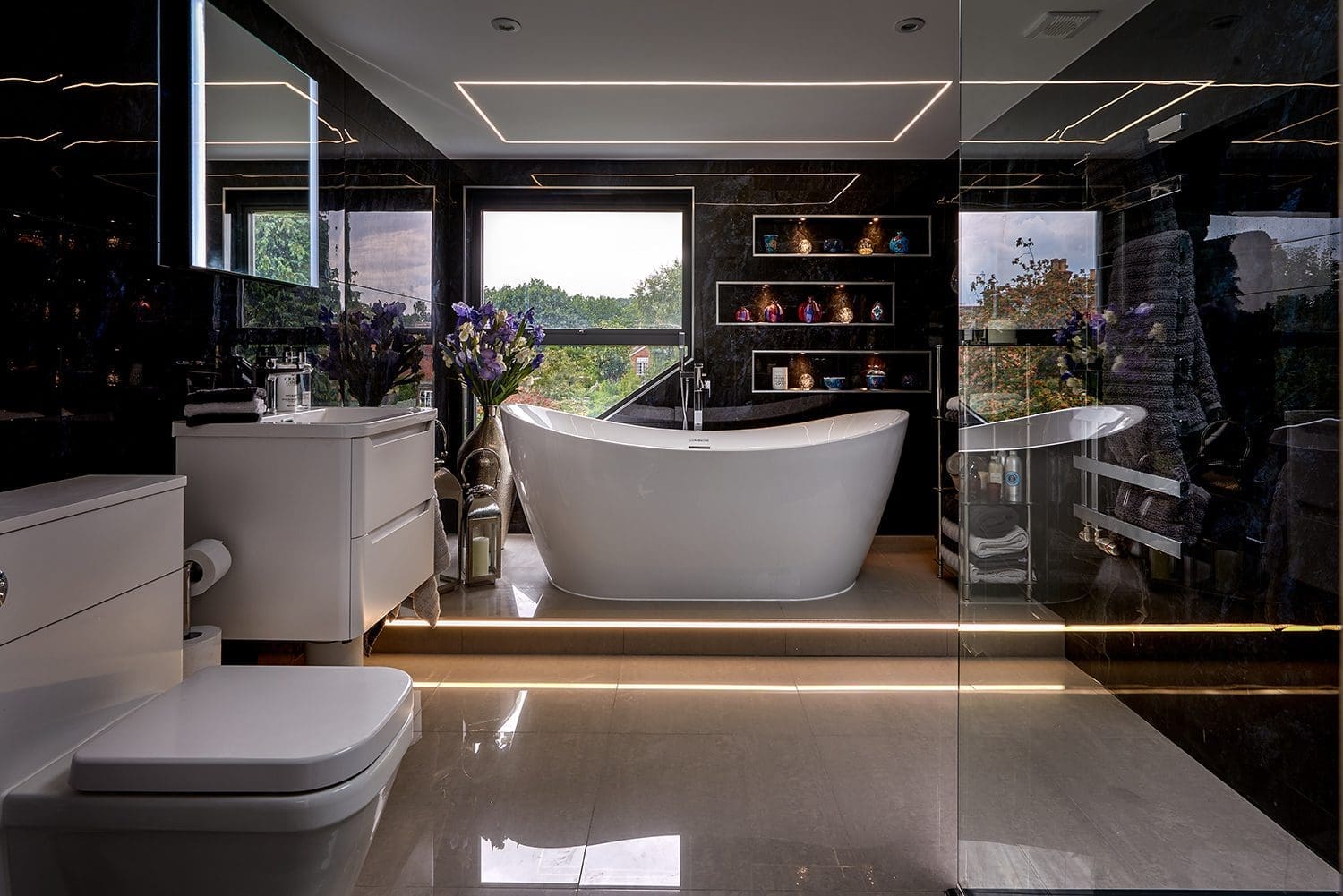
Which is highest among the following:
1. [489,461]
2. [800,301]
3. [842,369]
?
[800,301]

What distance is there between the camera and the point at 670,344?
4.98 metres

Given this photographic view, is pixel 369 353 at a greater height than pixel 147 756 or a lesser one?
greater

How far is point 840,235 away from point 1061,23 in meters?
3.60

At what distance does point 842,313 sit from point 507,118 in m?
2.10

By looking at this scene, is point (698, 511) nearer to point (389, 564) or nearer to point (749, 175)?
point (389, 564)

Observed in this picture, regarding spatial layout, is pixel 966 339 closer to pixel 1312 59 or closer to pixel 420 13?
pixel 1312 59

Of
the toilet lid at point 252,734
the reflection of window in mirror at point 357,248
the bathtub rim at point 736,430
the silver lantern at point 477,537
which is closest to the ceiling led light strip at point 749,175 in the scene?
the reflection of window in mirror at point 357,248

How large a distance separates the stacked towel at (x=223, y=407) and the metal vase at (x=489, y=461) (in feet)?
6.33

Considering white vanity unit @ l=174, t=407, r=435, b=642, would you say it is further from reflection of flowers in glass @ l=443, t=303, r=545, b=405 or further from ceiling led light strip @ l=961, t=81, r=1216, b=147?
reflection of flowers in glass @ l=443, t=303, r=545, b=405

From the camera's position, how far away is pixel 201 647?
1994mm

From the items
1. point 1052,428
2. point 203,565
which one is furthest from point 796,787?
point 203,565

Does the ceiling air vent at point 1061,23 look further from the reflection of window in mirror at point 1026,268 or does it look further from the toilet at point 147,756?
the toilet at point 147,756

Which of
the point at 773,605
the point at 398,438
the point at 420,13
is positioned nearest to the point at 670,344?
the point at 773,605

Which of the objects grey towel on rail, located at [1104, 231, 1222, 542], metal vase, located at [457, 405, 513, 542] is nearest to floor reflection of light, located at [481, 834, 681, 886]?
grey towel on rail, located at [1104, 231, 1222, 542]
